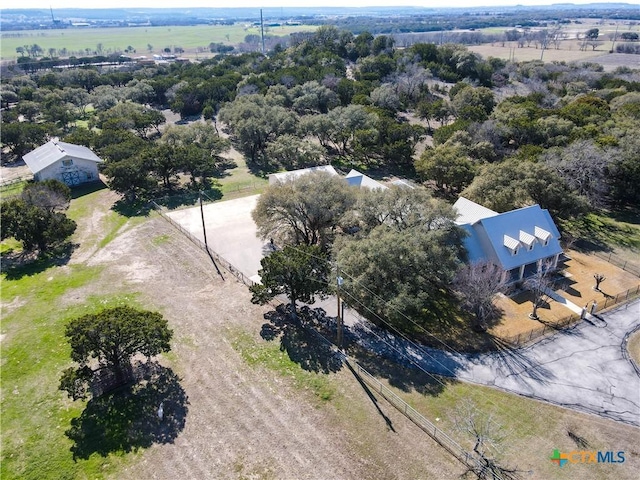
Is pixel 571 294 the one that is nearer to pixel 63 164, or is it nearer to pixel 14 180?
pixel 63 164

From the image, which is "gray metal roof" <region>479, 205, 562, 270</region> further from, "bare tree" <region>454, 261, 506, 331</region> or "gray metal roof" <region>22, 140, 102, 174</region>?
"gray metal roof" <region>22, 140, 102, 174</region>

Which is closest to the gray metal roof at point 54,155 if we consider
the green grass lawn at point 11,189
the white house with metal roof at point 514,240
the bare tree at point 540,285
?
the green grass lawn at point 11,189

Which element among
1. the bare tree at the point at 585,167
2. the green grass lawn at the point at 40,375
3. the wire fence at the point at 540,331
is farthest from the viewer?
the bare tree at the point at 585,167

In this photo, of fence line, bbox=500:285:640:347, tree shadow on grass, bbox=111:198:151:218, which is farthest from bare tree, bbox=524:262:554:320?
tree shadow on grass, bbox=111:198:151:218

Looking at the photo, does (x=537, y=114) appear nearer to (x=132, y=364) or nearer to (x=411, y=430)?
(x=411, y=430)

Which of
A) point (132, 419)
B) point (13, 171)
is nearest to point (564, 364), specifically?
point (132, 419)

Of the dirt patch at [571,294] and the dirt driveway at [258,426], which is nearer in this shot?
the dirt driveway at [258,426]

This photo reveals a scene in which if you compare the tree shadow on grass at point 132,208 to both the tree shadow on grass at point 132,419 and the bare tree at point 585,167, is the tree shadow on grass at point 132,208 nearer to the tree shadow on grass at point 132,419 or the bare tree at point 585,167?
the tree shadow on grass at point 132,419
